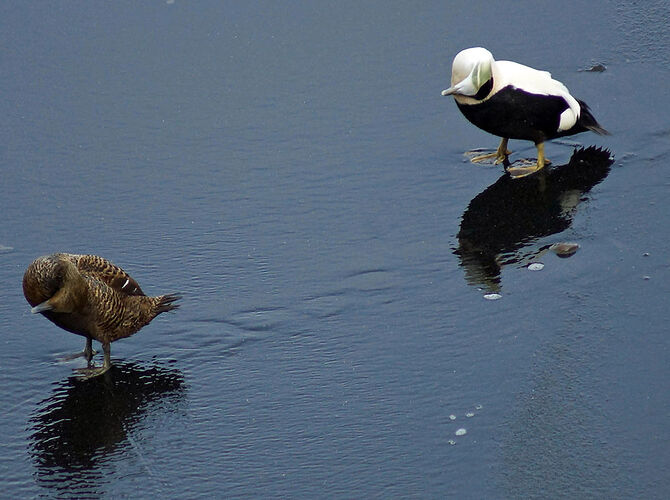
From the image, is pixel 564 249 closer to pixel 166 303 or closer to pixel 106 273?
pixel 166 303

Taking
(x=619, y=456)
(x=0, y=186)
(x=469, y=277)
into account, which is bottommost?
(x=619, y=456)

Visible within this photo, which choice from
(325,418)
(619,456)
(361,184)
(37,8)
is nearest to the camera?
(619,456)

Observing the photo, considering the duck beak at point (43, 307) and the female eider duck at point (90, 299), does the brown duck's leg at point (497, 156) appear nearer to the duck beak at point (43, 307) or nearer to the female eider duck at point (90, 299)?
the female eider duck at point (90, 299)

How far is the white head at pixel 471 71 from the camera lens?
6398 millimetres

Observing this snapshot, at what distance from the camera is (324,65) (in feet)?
26.2

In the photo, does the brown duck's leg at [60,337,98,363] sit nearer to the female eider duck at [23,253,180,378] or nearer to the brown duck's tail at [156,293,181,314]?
the female eider duck at [23,253,180,378]

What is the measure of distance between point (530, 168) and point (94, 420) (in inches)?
124

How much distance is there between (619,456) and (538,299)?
125 cm

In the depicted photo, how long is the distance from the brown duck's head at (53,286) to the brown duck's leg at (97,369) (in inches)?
11.1

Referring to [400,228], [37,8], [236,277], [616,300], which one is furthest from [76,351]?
[37,8]

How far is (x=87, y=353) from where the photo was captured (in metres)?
5.09

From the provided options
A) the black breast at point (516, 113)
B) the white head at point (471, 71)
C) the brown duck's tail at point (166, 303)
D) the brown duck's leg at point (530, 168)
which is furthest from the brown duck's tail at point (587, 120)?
the brown duck's tail at point (166, 303)

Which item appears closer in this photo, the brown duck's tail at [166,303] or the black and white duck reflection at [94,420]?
the black and white duck reflection at [94,420]

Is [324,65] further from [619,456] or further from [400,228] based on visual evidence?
[619,456]
